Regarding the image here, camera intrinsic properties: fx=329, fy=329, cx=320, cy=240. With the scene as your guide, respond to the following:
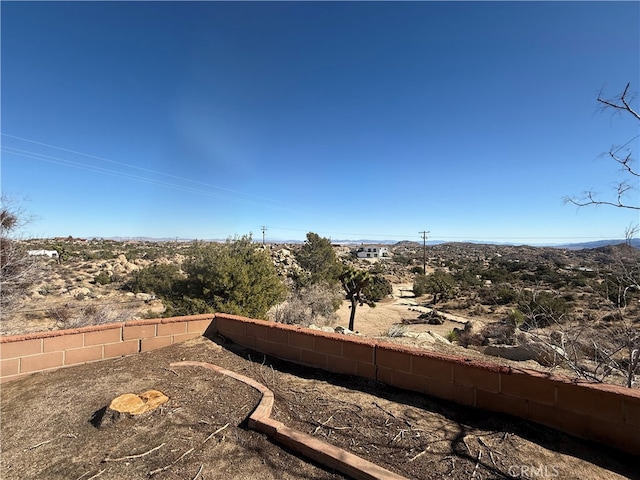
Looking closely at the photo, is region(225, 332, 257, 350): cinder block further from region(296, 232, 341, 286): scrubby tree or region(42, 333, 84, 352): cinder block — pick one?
region(296, 232, 341, 286): scrubby tree

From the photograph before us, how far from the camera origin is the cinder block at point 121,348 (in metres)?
5.73

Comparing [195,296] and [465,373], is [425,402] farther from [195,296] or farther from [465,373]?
[195,296]

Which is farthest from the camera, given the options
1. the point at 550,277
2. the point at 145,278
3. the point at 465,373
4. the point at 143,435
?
the point at 550,277

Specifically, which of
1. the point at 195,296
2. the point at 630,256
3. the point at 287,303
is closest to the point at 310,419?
the point at 630,256

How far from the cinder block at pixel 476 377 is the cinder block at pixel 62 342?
583 cm

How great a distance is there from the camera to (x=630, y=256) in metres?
4.42

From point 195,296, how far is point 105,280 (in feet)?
54.2

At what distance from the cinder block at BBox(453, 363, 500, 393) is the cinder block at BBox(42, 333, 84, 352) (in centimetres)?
583

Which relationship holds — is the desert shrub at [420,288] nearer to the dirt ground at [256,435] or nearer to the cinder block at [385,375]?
the cinder block at [385,375]

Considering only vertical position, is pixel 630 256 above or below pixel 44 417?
above

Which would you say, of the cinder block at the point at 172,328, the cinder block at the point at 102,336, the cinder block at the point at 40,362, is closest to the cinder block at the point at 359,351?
the cinder block at the point at 172,328

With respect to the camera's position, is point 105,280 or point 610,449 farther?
point 105,280

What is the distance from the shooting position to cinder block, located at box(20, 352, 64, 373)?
5078mm

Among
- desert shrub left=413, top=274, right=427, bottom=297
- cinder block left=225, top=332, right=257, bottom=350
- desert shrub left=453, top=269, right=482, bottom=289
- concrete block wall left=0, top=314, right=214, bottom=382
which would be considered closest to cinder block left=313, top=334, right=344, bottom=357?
cinder block left=225, top=332, right=257, bottom=350
